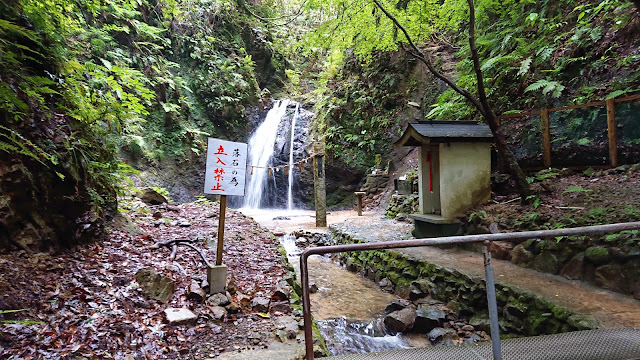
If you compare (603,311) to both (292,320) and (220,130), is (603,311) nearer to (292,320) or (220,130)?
(292,320)

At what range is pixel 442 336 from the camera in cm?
422

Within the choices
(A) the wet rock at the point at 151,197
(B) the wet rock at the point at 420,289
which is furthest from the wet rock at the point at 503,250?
(A) the wet rock at the point at 151,197

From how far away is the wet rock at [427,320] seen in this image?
4488 mm

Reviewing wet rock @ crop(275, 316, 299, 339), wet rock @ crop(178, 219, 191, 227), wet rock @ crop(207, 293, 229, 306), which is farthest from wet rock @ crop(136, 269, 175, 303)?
wet rock @ crop(178, 219, 191, 227)

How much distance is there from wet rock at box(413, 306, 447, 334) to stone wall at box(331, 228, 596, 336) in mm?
362

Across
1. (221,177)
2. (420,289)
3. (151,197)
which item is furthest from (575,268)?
(151,197)

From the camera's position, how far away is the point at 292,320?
11.0 feet

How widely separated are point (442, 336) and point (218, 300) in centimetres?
302

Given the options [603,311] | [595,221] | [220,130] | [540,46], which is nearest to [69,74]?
[603,311]

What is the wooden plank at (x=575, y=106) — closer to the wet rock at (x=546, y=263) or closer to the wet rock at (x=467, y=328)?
the wet rock at (x=546, y=263)

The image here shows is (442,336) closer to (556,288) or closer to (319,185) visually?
(556,288)

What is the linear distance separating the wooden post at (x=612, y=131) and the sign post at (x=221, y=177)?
6.71 meters

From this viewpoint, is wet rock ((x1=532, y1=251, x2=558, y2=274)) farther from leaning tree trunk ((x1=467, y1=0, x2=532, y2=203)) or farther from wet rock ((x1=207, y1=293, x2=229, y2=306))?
wet rock ((x1=207, y1=293, x2=229, y2=306))

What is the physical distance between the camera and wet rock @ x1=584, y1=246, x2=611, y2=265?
3.94 meters
